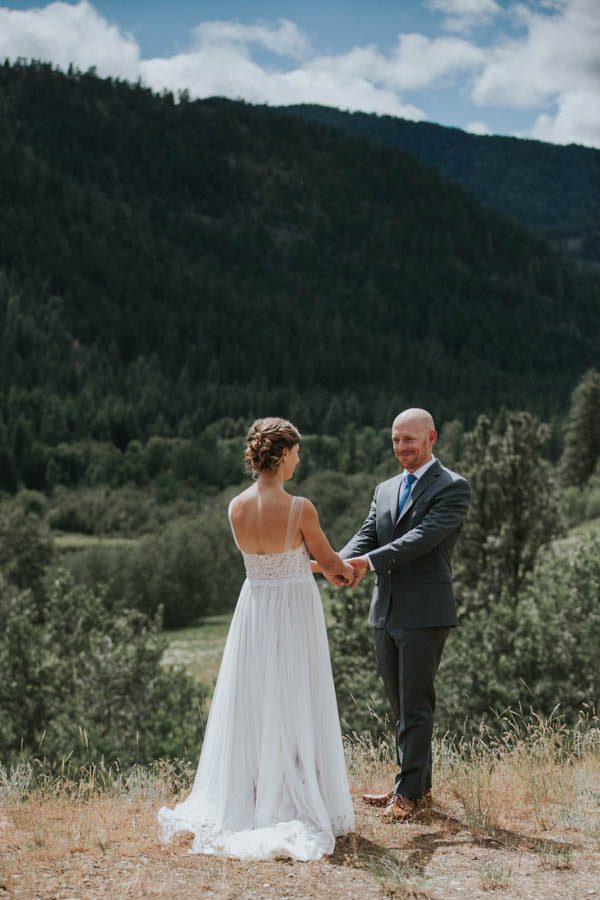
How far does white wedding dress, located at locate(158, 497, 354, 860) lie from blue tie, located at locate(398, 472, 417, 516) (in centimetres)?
82

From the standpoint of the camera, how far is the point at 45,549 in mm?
75000

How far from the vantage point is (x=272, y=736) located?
20.7 feet

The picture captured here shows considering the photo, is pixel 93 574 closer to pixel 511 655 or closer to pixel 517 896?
pixel 511 655

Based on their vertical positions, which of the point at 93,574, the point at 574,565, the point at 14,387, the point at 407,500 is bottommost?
the point at 93,574

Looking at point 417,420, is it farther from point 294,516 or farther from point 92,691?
point 92,691

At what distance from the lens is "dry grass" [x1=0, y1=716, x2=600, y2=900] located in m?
5.35

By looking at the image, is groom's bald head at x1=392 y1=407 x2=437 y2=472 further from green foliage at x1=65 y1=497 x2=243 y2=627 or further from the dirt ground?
green foliage at x1=65 y1=497 x2=243 y2=627

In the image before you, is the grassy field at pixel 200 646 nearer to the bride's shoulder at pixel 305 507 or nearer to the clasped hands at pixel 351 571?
the clasped hands at pixel 351 571

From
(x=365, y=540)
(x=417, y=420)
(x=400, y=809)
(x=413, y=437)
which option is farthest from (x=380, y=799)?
(x=417, y=420)

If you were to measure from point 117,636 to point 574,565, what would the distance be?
2010 cm

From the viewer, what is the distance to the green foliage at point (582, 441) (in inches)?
2781

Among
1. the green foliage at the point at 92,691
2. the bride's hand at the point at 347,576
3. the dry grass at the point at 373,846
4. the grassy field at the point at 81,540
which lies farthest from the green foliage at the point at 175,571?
the bride's hand at the point at 347,576

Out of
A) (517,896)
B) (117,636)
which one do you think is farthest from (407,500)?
(117,636)

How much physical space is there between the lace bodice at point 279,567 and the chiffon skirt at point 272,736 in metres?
0.04
